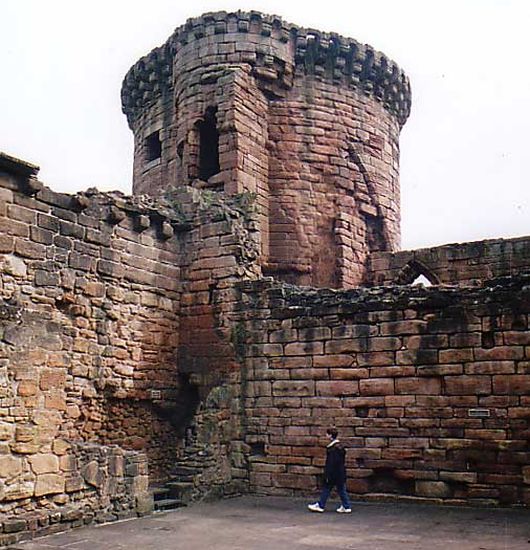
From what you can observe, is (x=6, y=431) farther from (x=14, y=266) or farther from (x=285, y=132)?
(x=285, y=132)

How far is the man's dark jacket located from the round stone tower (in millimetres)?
5927

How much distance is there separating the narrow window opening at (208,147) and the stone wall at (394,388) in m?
5.02

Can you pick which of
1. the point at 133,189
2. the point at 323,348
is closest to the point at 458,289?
the point at 323,348

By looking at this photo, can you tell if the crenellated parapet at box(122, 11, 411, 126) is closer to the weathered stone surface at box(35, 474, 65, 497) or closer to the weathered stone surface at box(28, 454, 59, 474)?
the weathered stone surface at box(28, 454, 59, 474)

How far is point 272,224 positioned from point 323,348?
5.06 meters

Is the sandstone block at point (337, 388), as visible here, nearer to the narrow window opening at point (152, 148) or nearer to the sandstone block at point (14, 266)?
the sandstone block at point (14, 266)

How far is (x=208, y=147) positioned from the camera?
16.7 m

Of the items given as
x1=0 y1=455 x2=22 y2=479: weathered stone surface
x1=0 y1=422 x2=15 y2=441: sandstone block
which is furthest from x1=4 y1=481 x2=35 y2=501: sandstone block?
x1=0 y1=422 x2=15 y2=441: sandstone block

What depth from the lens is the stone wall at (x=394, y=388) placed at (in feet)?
33.4

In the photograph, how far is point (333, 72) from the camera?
1716cm

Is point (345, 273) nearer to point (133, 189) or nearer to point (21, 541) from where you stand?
point (133, 189)

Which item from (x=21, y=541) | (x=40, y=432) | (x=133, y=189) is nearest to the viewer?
(x=21, y=541)

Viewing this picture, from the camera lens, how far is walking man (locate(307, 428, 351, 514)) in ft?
33.4

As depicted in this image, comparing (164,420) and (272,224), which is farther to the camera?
(272,224)
